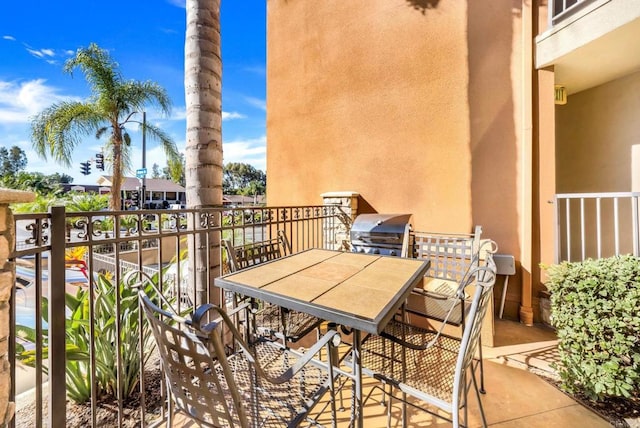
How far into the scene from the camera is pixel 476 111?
3979 millimetres

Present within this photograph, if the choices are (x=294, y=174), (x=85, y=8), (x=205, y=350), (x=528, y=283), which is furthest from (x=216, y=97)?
(x=85, y=8)

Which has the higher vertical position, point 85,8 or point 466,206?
point 85,8

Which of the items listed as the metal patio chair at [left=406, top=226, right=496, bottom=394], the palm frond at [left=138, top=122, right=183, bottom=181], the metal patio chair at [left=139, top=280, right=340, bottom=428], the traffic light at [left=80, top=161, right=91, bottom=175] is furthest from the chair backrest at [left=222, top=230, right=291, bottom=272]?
the traffic light at [left=80, top=161, right=91, bottom=175]

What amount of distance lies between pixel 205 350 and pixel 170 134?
12.8 metres

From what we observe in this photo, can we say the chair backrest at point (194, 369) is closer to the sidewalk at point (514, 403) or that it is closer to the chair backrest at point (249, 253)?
the chair backrest at point (249, 253)

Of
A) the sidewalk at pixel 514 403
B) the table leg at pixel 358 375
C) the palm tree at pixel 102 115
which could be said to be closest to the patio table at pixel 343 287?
the table leg at pixel 358 375

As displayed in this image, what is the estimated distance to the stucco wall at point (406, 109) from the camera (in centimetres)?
384

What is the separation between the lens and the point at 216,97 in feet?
9.19

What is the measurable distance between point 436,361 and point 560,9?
4729 mm

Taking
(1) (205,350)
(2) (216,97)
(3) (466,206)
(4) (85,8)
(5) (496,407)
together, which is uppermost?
(4) (85,8)

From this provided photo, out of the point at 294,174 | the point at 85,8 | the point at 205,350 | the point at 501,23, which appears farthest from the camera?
the point at 85,8

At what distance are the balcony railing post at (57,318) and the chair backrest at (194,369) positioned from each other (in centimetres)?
60

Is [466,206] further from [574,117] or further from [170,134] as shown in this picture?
[170,134]

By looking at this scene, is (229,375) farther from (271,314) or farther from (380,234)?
(380,234)
